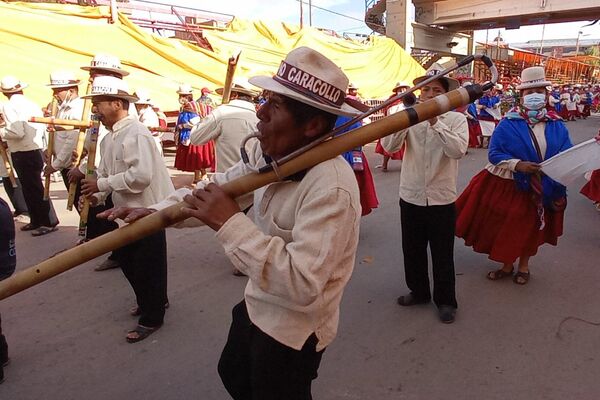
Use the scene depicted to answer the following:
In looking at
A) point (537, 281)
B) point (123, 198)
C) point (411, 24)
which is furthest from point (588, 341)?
point (411, 24)

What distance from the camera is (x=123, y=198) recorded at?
10.5ft

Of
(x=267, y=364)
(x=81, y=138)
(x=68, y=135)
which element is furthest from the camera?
(x=68, y=135)

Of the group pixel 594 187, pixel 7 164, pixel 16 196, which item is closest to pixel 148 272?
pixel 7 164

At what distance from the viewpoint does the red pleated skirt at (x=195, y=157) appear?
8.15 metres

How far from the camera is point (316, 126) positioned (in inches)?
56.1

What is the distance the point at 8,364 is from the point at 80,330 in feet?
1.60

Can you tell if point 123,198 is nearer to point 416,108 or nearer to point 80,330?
point 80,330

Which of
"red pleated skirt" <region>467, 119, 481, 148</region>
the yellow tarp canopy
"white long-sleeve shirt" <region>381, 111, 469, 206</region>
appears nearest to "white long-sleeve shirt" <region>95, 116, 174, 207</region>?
"white long-sleeve shirt" <region>381, 111, 469, 206</region>

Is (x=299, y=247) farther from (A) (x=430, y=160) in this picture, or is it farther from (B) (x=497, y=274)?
(B) (x=497, y=274)

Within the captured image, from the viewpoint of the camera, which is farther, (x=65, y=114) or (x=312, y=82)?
(x=65, y=114)

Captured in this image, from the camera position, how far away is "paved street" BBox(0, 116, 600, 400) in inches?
102

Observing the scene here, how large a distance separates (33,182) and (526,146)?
548cm

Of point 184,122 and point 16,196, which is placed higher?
point 184,122

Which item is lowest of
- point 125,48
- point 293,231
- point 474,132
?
point 474,132
